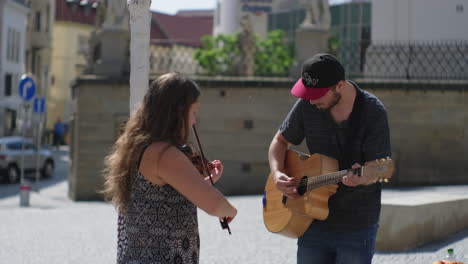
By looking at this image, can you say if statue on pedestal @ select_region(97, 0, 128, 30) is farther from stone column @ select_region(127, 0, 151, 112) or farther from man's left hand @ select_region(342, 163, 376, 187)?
man's left hand @ select_region(342, 163, 376, 187)

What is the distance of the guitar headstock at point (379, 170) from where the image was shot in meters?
4.74

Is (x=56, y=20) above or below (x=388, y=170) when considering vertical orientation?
above

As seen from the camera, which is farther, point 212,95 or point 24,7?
point 24,7

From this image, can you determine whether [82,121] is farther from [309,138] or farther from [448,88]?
[309,138]

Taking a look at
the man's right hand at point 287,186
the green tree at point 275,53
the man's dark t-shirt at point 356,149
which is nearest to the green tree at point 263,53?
the green tree at point 275,53

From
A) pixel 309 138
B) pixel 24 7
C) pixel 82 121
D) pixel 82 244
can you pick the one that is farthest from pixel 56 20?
pixel 309 138

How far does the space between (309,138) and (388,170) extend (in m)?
0.63

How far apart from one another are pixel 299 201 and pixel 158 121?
122 cm

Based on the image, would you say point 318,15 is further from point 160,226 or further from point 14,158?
point 160,226

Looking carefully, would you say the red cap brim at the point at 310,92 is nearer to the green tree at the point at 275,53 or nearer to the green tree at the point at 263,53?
the green tree at the point at 263,53

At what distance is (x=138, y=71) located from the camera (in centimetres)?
716

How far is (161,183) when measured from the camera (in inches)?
169

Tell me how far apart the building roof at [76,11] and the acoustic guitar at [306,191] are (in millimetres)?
76547

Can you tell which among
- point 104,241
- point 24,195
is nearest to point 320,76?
point 104,241
